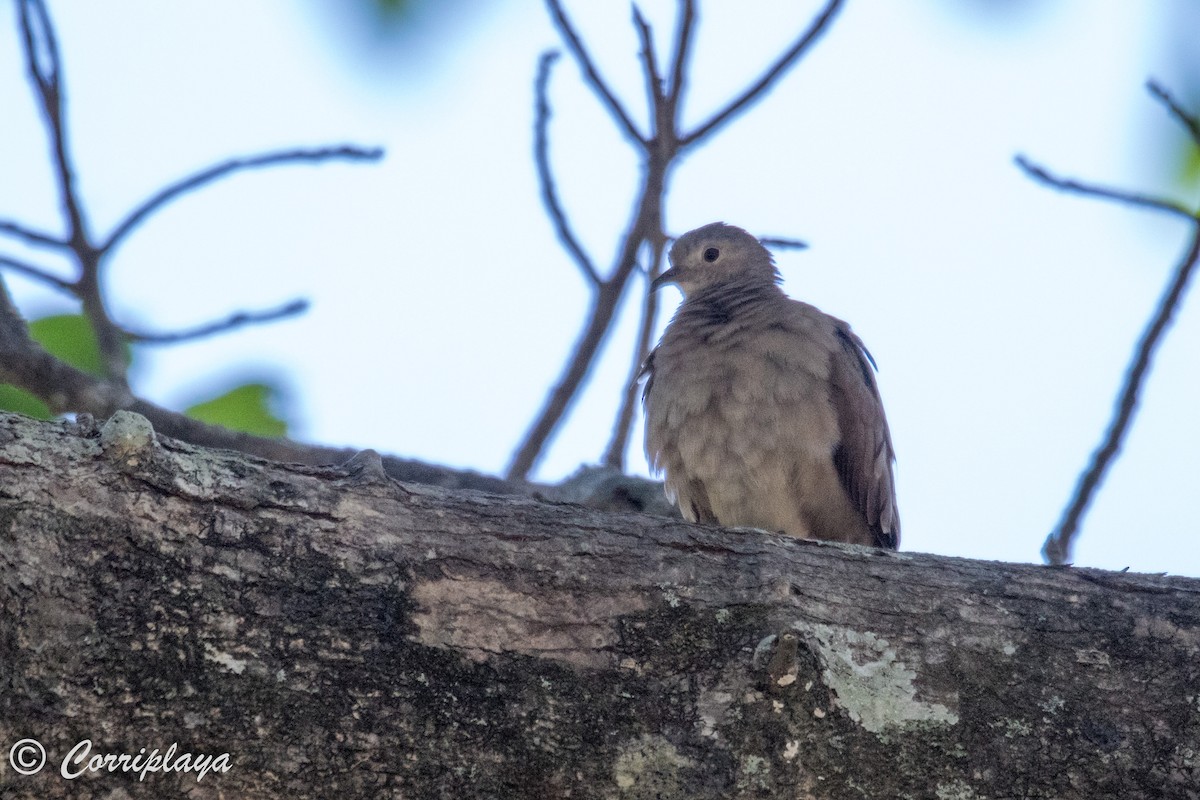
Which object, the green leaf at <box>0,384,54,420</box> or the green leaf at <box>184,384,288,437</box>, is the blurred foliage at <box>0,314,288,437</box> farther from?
the green leaf at <box>0,384,54,420</box>

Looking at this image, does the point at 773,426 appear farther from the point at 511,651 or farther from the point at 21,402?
the point at 21,402

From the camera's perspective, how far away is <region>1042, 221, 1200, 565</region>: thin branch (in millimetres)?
4867

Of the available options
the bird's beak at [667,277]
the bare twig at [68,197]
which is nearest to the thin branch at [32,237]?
the bare twig at [68,197]

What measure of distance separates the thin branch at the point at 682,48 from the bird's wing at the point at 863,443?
4.36 ft

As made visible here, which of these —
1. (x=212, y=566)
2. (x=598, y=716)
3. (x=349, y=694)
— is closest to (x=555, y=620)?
(x=598, y=716)

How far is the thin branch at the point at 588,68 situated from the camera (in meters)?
5.27

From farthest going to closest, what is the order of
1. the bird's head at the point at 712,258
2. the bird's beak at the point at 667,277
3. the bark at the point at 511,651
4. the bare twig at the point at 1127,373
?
the bird's head at the point at 712,258, the bird's beak at the point at 667,277, the bare twig at the point at 1127,373, the bark at the point at 511,651

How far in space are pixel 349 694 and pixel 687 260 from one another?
4.63m

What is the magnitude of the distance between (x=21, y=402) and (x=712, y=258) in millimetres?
3510

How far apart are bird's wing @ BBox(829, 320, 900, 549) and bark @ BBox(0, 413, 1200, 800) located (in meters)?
2.39

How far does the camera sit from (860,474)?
220 inches

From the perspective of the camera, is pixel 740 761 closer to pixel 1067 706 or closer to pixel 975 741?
pixel 975 741

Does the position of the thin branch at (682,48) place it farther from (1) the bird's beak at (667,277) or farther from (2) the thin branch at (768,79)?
(1) the bird's beak at (667,277)

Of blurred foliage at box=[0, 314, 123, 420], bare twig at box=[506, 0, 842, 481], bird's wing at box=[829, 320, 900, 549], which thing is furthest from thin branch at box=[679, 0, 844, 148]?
blurred foliage at box=[0, 314, 123, 420]
